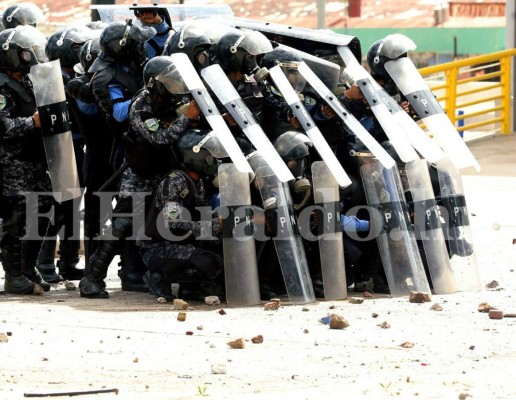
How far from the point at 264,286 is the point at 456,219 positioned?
133 centimetres

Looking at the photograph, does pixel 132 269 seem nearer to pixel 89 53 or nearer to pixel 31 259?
pixel 31 259

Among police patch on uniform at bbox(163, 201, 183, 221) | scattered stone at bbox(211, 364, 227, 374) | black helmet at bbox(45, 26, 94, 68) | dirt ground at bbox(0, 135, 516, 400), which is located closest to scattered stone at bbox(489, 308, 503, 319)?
dirt ground at bbox(0, 135, 516, 400)

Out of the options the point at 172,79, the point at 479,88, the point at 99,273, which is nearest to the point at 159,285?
the point at 99,273

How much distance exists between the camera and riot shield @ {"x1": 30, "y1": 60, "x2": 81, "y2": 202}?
9.98 metres

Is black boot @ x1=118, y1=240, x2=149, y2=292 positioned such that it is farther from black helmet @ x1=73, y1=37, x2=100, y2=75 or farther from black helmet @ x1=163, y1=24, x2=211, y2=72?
black helmet @ x1=163, y1=24, x2=211, y2=72

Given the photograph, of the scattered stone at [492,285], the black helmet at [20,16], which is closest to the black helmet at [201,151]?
the scattered stone at [492,285]

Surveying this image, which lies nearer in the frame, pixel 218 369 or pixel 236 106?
pixel 218 369

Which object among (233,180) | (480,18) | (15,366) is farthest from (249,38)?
(480,18)

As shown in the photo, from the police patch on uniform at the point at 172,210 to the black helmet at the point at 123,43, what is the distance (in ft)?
4.17

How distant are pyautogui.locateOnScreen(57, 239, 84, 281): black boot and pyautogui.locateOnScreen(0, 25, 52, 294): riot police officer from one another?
3.08ft

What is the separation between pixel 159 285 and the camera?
32.4ft

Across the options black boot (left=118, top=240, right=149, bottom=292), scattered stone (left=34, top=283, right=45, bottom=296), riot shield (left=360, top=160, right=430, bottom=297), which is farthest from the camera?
black boot (left=118, top=240, right=149, bottom=292)

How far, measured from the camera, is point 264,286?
988cm

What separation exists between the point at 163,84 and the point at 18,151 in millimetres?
1265
